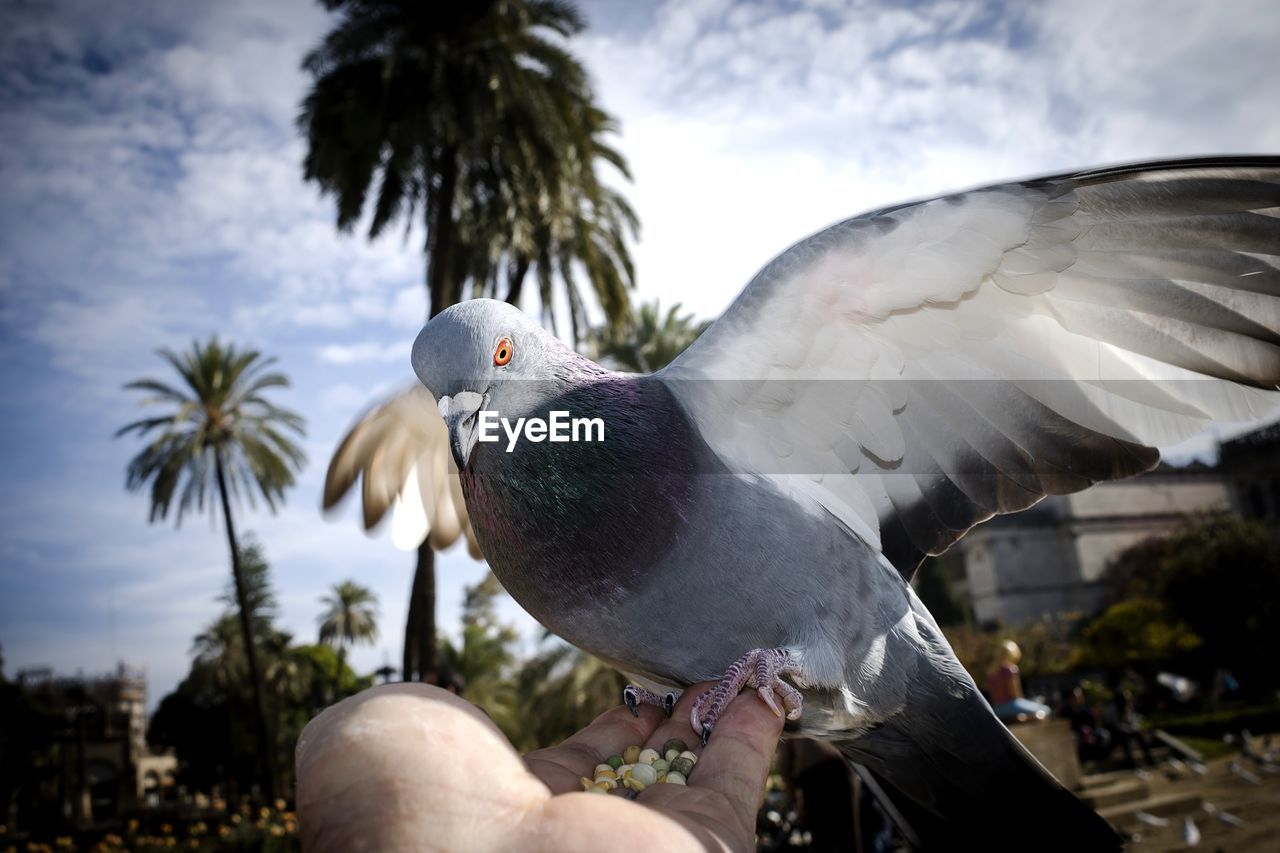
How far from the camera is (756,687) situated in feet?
7.62

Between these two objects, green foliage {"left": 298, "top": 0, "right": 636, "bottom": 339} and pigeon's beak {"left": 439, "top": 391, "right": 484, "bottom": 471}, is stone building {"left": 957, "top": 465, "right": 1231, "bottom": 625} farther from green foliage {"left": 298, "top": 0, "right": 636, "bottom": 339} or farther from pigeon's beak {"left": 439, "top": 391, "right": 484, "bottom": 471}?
pigeon's beak {"left": 439, "top": 391, "right": 484, "bottom": 471}

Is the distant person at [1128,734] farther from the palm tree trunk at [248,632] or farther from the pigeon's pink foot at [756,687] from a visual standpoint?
the palm tree trunk at [248,632]

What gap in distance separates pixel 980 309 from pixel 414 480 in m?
2.61

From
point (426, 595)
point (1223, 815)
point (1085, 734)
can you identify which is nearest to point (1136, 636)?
point (1085, 734)

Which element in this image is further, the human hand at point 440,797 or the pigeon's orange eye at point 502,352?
the pigeon's orange eye at point 502,352

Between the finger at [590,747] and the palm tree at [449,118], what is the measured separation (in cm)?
1011

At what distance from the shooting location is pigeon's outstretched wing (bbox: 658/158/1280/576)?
2.56 meters

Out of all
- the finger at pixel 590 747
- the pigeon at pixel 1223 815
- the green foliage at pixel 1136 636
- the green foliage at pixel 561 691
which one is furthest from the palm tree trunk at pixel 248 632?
the green foliage at pixel 1136 636

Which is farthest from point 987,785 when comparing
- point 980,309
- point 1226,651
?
point 1226,651

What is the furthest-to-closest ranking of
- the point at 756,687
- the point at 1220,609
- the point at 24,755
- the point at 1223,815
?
the point at 24,755, the point at 1220,609, the point at 1223,815, the point at 756,687

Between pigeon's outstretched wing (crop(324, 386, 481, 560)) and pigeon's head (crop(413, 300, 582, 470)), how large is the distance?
135 centimetres

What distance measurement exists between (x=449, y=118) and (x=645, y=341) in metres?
6.42

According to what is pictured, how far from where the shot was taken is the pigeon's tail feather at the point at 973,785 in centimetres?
262

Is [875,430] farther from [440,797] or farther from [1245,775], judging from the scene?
[1245,775]
